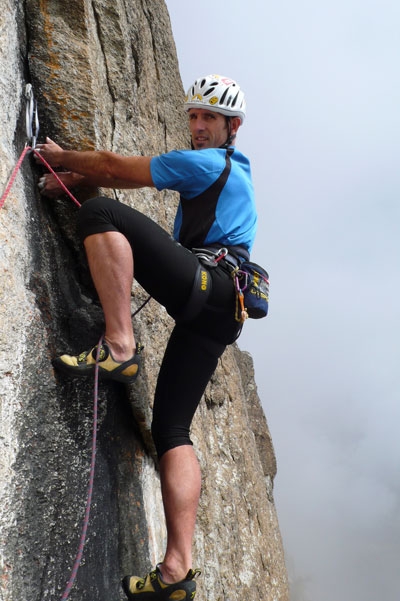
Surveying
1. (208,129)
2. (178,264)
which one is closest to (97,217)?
(178,264)

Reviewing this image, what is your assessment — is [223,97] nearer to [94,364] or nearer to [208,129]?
[208,129]

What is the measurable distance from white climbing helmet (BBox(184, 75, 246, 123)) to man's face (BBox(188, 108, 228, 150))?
0.06m

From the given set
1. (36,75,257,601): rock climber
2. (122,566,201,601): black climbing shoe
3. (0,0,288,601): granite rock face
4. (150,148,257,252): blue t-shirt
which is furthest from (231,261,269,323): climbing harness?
(122,566,201,601): black climbing shoe

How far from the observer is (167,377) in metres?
5.01

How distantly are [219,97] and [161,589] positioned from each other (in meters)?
3.97

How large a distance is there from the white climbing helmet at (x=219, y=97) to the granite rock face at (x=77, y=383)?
39.5 inches

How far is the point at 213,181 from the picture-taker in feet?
16.0

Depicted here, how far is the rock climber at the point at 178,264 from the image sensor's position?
4.57 m

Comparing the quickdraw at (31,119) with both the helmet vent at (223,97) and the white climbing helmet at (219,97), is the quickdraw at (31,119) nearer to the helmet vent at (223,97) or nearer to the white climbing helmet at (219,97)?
the white climbing helmet at (219,97)

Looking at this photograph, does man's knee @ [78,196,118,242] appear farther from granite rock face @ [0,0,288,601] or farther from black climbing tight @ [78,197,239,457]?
granite rock face @ [0,0,288,601]

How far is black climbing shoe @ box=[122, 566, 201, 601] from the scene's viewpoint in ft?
14.3

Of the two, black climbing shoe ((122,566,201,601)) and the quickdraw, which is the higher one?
the quickdraw

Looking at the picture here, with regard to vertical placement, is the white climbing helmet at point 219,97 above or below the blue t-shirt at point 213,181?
above

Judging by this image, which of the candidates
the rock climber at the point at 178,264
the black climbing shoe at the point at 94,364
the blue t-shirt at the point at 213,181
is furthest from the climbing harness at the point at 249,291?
the black climbing shoe at the point at 94,364
